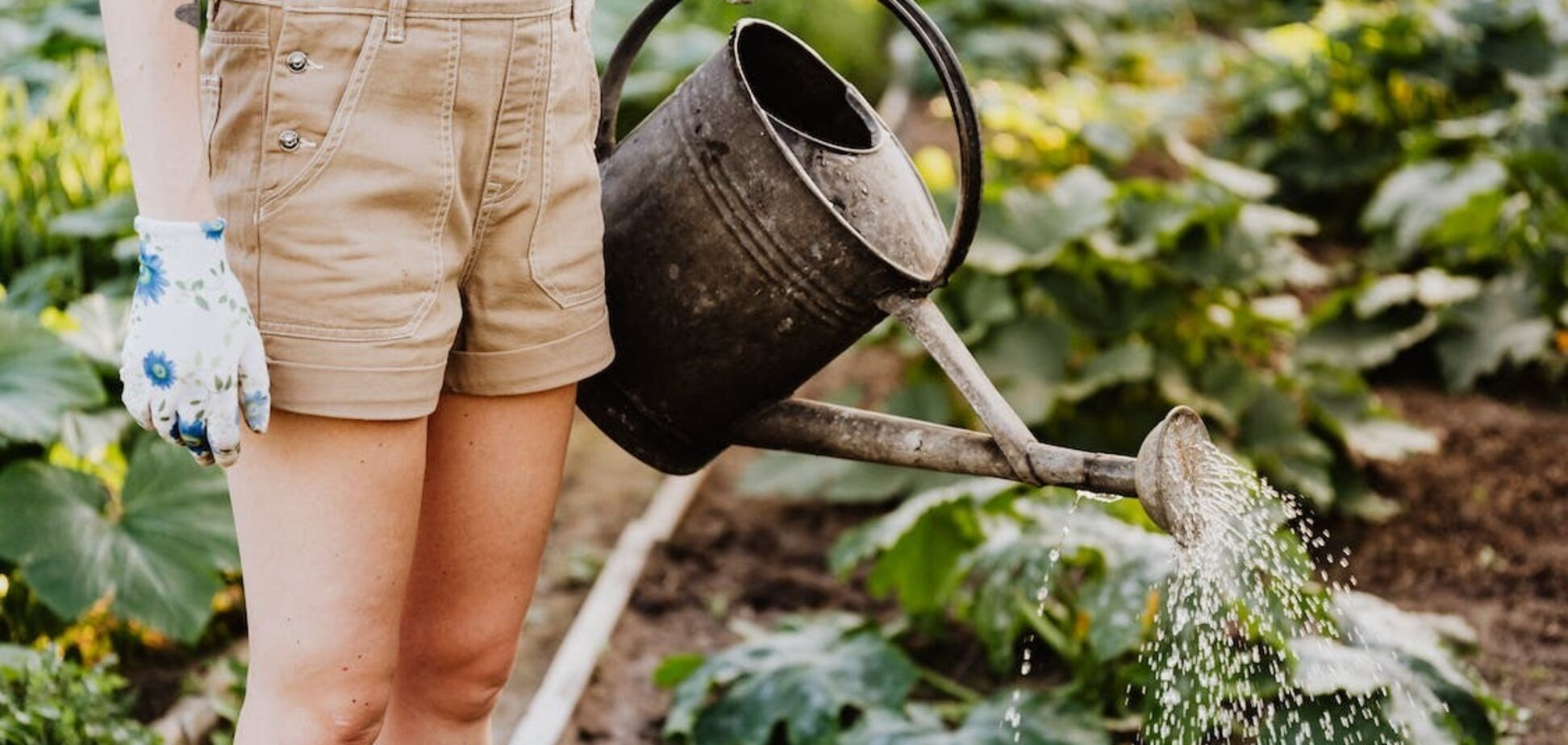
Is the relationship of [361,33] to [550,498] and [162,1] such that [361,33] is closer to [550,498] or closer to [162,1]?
[162,1]

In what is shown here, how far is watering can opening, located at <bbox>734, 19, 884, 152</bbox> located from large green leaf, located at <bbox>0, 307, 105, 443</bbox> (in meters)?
1.35

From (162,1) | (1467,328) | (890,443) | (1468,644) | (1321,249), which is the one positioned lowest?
(1321,249)

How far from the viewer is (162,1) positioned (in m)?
1.38

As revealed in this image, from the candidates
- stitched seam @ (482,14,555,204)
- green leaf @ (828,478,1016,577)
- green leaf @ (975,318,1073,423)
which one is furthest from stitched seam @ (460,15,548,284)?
green leaf @ (975,318,1073,423)

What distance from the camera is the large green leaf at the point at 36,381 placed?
2592mm

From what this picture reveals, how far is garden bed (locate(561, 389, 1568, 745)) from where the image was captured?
116 inches

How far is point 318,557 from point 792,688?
1.30 metres

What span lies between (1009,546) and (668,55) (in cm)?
314

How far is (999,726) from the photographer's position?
253cm

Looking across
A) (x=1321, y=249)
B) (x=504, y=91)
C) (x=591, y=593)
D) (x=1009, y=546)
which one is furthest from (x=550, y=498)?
(x=1321, y=249)

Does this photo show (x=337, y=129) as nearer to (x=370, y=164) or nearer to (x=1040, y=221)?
(x=370, y=164)

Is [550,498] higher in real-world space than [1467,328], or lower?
higher

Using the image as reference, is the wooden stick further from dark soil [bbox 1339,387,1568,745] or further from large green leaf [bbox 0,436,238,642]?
dark soil [bbox 1339,387,1568,745]

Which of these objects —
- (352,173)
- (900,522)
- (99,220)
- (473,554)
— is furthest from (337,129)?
(99,220)
